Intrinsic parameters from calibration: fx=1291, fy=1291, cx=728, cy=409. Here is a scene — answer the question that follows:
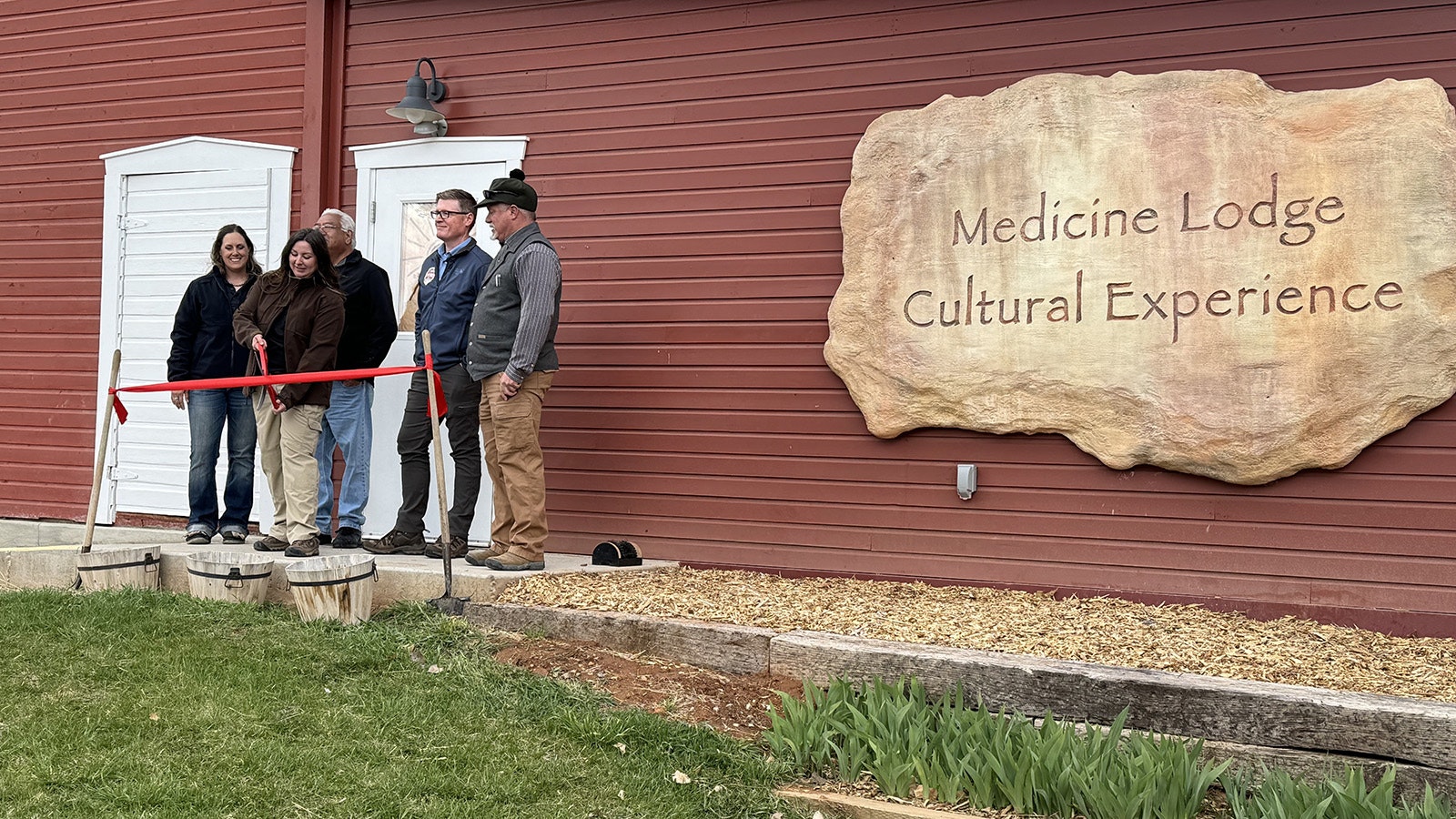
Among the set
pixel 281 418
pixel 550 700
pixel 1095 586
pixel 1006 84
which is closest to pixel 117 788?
pixel 550 700

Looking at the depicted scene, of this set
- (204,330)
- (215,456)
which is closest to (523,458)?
(215,456)

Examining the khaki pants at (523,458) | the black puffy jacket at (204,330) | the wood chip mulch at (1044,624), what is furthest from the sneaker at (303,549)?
the black puffy jacket at (204,330)

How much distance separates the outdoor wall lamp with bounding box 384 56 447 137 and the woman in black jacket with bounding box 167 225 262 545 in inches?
46.5

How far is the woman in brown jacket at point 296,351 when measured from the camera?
6.65m

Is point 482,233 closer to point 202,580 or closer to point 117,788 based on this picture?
point 202,580

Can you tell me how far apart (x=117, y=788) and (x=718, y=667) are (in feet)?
7.34

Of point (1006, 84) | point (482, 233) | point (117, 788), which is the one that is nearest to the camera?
point (117, 788)

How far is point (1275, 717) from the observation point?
413 centimetres

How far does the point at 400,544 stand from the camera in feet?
22.9

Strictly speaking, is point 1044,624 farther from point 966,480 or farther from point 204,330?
point 204,330

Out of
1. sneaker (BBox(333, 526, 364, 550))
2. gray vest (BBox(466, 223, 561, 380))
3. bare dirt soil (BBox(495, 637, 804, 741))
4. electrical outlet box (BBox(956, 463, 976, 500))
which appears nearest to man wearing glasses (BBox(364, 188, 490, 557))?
sneaker (BBox(333, 526, 364, 550))

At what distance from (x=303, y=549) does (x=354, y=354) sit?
4.10ft

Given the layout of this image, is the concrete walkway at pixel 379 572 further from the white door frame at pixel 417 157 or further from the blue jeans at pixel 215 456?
the white door frame at pixel 417 157

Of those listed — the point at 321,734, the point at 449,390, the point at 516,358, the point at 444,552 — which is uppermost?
the point at 516,358
